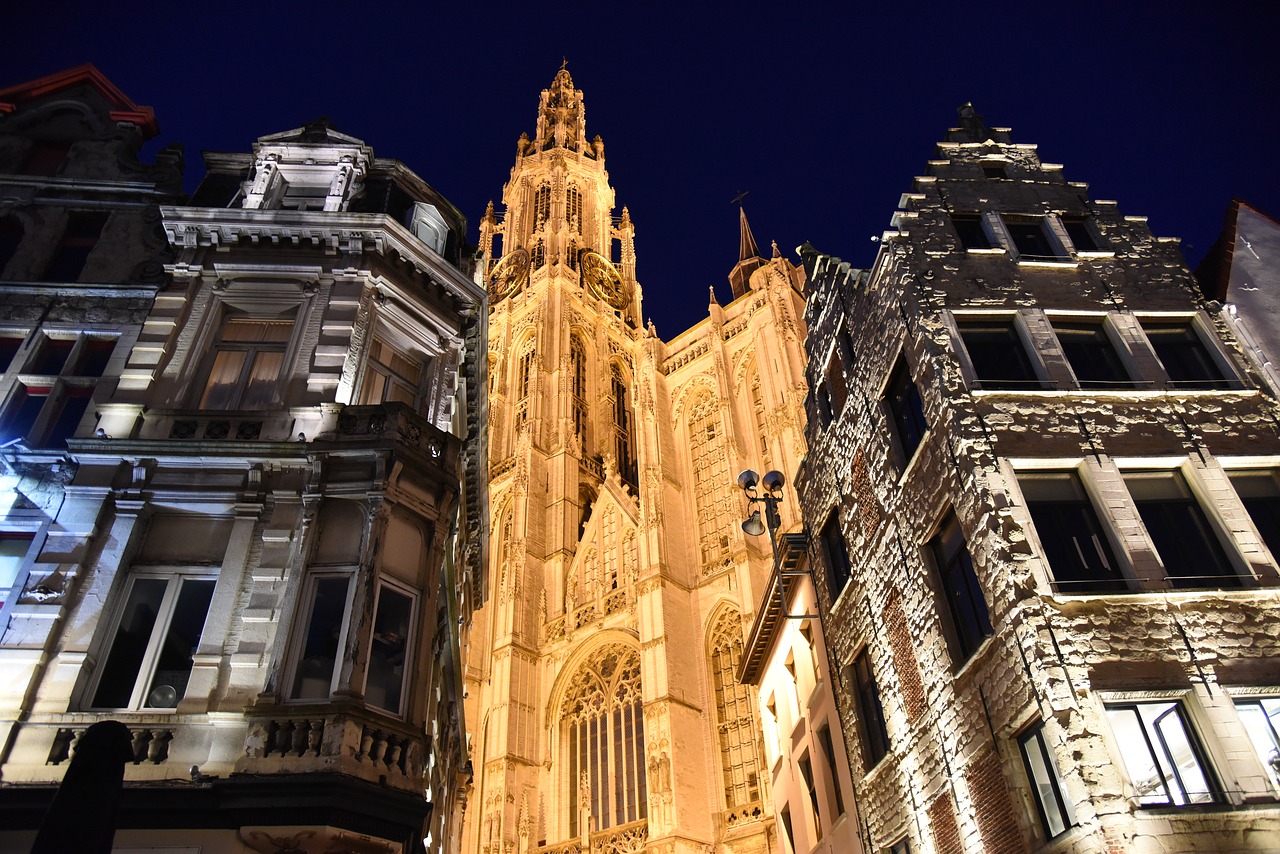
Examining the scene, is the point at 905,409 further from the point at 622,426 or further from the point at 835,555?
the point at 622,426

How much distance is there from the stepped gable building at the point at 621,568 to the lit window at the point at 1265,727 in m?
22.9

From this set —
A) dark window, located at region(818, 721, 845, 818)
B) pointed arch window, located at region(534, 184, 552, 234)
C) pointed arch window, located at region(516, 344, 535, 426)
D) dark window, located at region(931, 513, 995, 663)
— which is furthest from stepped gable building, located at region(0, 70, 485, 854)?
pointed arch window, located at region(534, 184, 552, 234)

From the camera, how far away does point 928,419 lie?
419 inches

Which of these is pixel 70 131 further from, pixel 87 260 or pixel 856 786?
pixel 856 786

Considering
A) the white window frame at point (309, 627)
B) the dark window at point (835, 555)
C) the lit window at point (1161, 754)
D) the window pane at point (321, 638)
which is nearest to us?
the lit window at point (1161, 754)

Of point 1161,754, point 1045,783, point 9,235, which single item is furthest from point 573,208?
point 1161,754

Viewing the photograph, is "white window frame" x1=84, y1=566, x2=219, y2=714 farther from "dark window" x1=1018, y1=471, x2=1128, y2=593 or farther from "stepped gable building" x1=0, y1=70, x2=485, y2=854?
"dark window" x1=1018, y1=471, x2=1128, y2=593

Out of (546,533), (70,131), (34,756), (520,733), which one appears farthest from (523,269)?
(34,756)

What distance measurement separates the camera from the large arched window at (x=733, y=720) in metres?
30.3

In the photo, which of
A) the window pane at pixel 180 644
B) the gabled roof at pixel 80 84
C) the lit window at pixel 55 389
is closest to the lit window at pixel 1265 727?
the window pane at pixel 180 644

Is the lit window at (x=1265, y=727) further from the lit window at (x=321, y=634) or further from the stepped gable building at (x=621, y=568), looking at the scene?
the stepped gable building at (x=621, y=568)

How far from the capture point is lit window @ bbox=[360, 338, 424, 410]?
41.1ft

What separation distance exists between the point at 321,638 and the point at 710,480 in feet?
104

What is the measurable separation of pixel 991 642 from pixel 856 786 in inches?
201
